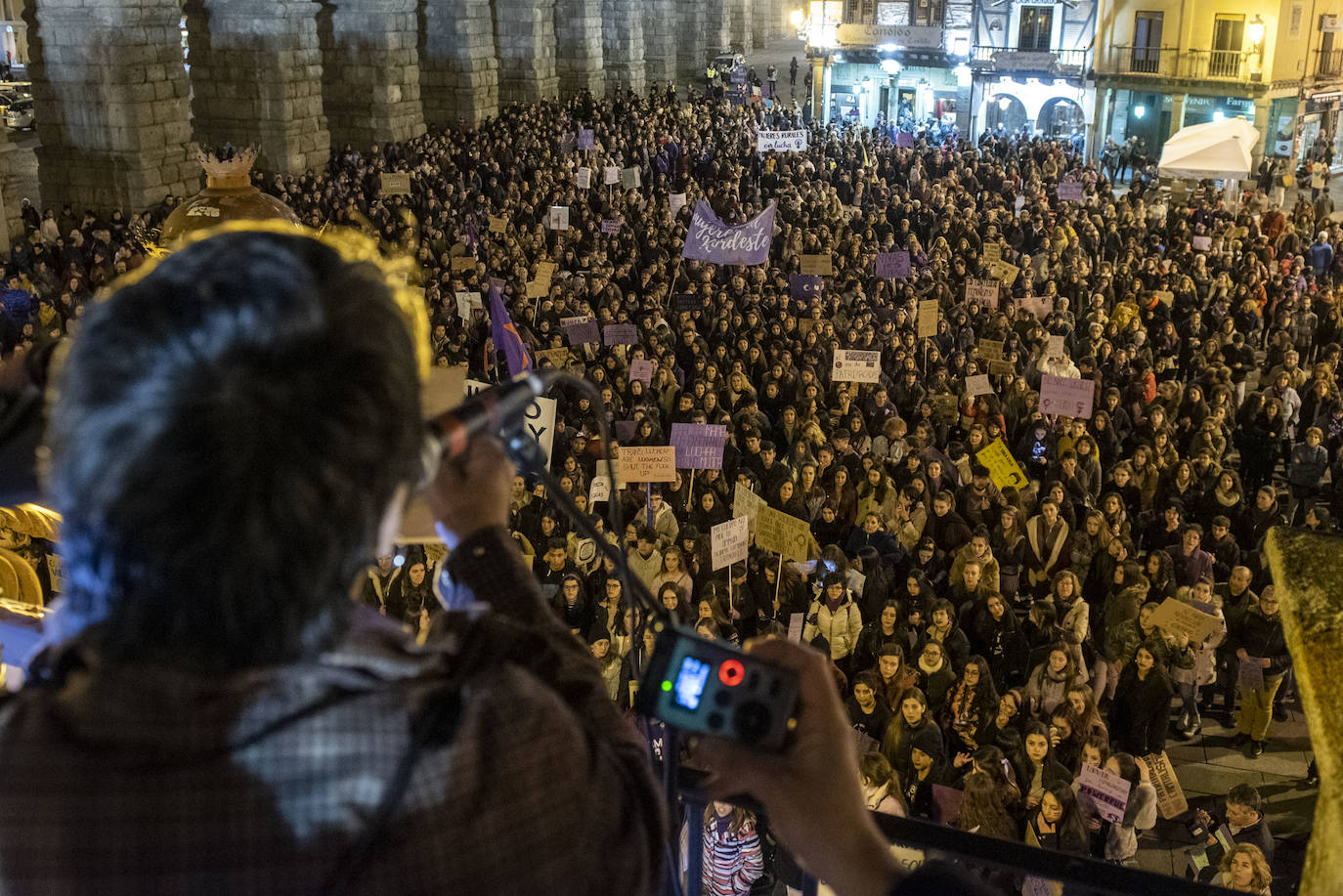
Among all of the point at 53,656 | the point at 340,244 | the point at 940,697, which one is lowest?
the point at 940,697

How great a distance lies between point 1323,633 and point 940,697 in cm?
616

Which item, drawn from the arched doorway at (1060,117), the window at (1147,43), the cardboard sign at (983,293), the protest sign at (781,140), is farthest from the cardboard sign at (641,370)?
the arched doorway at (1060,117)

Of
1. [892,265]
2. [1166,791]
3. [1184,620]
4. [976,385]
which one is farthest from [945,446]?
[1166,791]

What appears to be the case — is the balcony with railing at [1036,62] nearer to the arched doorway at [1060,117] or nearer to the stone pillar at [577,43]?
the arched doorway at [1060,117]

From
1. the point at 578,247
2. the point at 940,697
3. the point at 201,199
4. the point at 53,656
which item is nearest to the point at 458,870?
the point at 53,656

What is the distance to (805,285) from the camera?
48.7 ft

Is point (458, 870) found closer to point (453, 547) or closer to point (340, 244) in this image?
point (453, 547)

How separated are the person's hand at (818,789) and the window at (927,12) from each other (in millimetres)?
44022

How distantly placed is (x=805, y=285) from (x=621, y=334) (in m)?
3.13

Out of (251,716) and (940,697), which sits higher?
(251,716)

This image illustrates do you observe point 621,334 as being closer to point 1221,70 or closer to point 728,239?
point 728,239

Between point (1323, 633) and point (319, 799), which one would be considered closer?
point (319, 799)

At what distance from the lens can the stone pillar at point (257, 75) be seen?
23.9 metres

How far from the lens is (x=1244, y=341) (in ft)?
45.5
